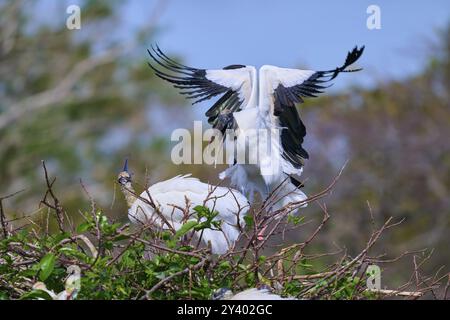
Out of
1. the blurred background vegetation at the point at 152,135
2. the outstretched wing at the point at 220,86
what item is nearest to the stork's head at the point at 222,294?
the outstretched wing at the point at 220,86

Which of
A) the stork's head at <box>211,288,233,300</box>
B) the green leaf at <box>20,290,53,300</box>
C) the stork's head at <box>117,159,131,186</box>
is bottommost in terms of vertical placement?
the stork's head at <box>211,288,233,300</box>

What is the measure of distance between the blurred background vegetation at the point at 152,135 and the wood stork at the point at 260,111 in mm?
11784

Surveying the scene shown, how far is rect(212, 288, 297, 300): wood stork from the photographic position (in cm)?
393

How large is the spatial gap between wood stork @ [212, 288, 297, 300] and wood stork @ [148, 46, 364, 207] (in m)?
2.00

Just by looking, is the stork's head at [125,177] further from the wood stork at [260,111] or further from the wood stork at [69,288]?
the wood stork at [69,288]

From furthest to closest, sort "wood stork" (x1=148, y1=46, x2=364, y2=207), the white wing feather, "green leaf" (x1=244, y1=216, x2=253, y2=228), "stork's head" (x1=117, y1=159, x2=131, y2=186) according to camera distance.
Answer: "wood stork" (x1=148, y1=46, x2=364, y2=207) < "stork's head" (x1=117, y1=159, x2=131, y2=186) < the white wing feather < "green leaf" (x1=244, y1=216, x2=253, y2=228)

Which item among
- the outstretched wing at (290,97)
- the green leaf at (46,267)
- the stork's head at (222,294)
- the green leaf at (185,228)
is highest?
the outstretched wing at (290,97)

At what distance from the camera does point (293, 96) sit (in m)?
6.12

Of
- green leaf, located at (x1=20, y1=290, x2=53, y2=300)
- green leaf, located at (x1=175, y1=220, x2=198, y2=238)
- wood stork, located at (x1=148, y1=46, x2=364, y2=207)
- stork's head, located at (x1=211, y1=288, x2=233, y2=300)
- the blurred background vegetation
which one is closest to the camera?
green leaf, located at (x1=20, y1=290, x2=53, y2=300)

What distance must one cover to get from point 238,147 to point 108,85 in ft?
67.2

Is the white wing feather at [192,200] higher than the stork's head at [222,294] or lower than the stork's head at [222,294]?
higher

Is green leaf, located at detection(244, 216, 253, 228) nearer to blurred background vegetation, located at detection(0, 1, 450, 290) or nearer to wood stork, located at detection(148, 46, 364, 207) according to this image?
wood stork, located at detection(148, 46, 364, 207)

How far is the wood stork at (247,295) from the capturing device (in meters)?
3.93

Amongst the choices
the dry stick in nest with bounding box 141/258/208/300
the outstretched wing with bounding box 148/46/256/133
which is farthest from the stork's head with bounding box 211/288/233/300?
the outstretched wing with bounding box 148/46/256/133
